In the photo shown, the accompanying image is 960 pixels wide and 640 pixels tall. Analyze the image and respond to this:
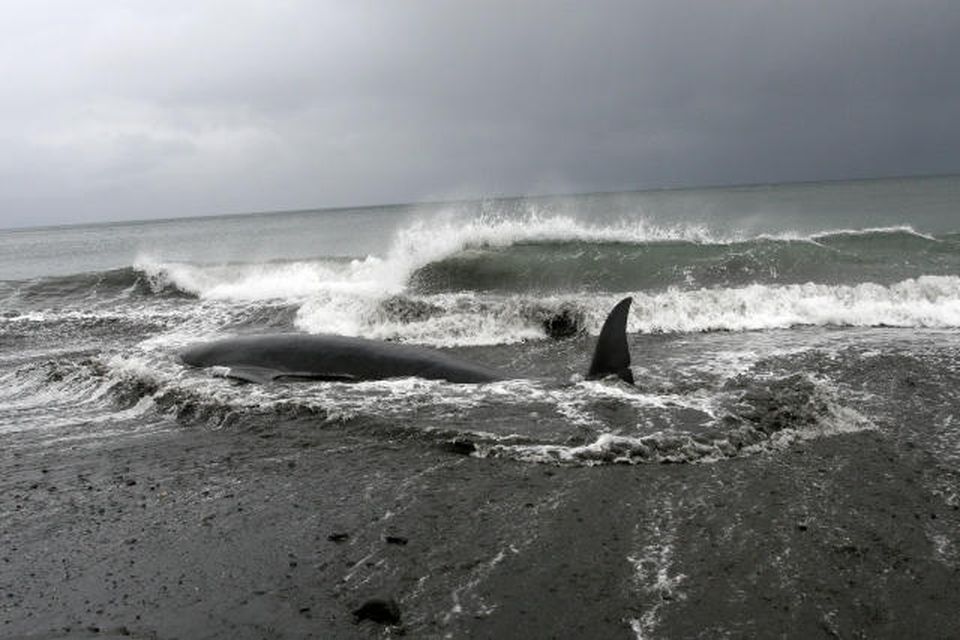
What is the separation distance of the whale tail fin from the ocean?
0.29m

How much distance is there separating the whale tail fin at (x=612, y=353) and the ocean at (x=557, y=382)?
0.29 metres

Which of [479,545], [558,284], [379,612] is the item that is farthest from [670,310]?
[379,612]

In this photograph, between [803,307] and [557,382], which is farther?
[803,307]

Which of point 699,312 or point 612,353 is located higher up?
point 612,353

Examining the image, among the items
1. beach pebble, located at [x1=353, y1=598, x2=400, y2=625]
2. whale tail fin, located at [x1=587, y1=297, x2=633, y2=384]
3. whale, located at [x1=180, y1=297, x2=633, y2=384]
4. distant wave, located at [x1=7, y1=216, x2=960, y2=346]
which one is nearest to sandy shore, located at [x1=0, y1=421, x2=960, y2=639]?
beach pebble, located at [x1=353, y1=598, x2=400, y2=625]

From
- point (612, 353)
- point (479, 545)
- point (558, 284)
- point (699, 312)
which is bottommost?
point (479, 545)

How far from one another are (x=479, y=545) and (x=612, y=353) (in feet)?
14.2

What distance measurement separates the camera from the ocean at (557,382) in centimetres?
541

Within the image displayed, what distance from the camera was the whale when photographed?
28.8 feet

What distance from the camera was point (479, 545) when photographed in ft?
16.0

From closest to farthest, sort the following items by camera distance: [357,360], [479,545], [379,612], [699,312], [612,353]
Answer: [379,612] < [479,545] < [612,353] < [357,360] < [699,312]

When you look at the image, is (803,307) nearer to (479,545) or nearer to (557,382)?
(557,382)

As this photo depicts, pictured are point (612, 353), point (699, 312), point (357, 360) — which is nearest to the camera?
point (612, 353)

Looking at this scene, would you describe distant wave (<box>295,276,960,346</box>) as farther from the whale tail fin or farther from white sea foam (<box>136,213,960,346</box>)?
the whale tail fin
